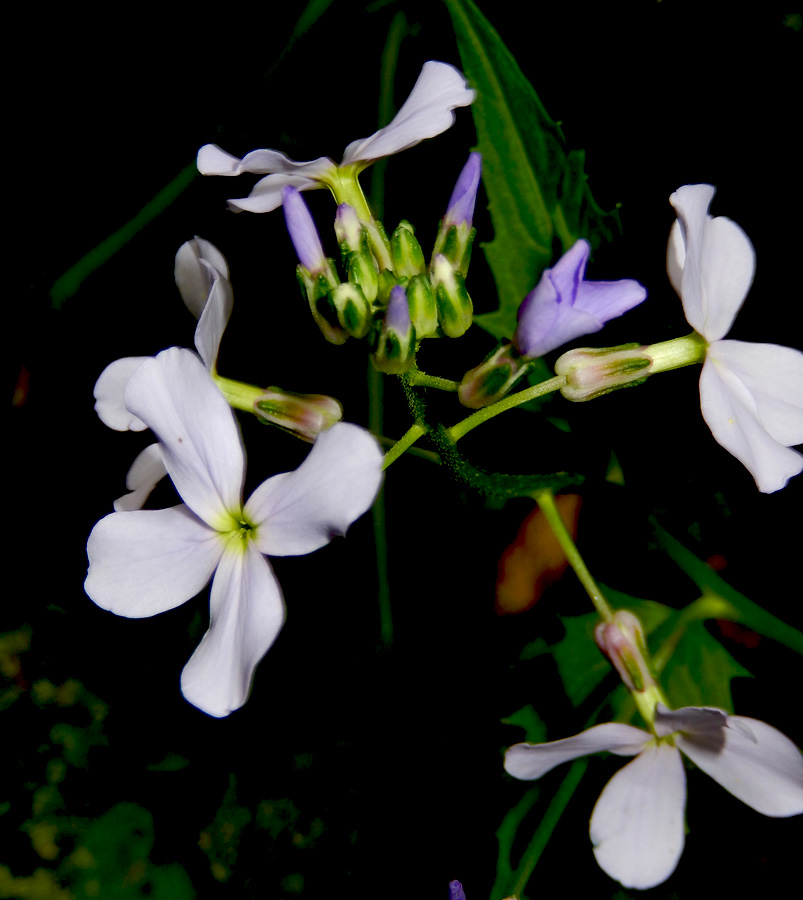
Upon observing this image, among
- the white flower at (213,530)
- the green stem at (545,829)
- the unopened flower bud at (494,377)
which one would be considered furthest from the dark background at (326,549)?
the white flower at (213,530)

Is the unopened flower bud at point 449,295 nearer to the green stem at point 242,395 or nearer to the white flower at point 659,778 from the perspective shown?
the green stem at point 242,395

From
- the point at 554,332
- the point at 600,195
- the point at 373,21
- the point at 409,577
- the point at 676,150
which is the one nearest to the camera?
the point at 554,332

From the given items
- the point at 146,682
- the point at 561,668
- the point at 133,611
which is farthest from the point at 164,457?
the point at 146,682

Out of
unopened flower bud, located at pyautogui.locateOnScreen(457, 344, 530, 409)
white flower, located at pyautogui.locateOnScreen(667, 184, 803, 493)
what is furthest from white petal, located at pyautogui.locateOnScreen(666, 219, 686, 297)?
unopened flower bud, located at pyautogui.locateOnScreen(457, 344, 530, 409)

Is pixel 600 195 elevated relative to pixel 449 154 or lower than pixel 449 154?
lower

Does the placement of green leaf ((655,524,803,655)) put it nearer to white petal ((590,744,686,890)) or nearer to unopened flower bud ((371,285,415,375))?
white petal ((590,744,686,890))

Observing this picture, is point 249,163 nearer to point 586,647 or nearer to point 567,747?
point 567,747

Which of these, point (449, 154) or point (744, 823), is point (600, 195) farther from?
point (744, 823)
